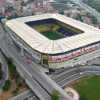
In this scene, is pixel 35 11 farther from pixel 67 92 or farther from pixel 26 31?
pixel 67 92

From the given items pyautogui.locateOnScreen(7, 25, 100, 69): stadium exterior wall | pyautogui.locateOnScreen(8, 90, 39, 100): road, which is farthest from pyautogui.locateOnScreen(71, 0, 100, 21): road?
pyautogui.locateOnScreen(8, 90, 39, 100): road

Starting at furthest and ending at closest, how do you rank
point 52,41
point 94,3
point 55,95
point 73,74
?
point 94,3 < point 52,41 < point 73,74 < point 55,95

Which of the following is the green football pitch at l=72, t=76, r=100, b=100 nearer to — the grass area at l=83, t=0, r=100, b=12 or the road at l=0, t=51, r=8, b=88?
the road at l=0, t=51, r=8, b=88

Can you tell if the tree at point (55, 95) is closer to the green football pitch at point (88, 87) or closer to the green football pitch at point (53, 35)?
the green football pitch at point (88, 87)

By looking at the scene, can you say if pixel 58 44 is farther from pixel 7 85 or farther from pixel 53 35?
pixel 53 35

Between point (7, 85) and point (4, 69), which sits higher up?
point (7, 85)

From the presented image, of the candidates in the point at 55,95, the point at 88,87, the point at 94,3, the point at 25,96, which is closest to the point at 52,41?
the point at 88,87
